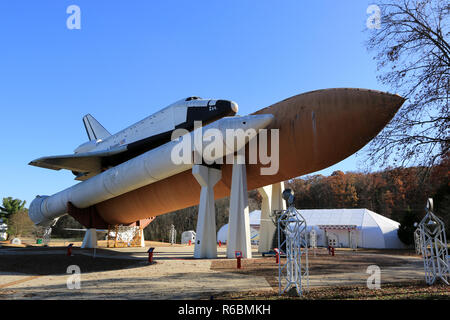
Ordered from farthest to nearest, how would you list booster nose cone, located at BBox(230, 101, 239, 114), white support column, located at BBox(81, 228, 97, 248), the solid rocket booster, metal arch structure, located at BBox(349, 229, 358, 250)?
1. metal arch structure, located at BBox(349, 229, 358, 250)
2. white support column, located at BBox(81, 228, 97, 248)
3. booster nose cone, located at BBox(230, 101, 239, 114)
4. the solid rocket booster

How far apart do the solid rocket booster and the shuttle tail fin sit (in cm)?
616

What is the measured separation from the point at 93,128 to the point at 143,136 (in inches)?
403

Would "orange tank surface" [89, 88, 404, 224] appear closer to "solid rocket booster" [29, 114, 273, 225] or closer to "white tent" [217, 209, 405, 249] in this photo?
"solid rocket booster" [29, 114, 273, 225]

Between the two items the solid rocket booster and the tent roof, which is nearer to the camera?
the solid rocket booster

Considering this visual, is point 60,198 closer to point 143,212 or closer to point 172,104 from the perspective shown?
point 143,212

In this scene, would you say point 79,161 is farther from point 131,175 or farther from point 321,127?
point 321,127

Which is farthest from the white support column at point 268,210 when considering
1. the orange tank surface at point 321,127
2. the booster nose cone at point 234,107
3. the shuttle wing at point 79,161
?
the shuttle wing at point 79,161

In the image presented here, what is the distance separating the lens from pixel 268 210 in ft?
60.3

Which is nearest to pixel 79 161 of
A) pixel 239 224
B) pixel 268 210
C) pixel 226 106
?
pixel 226 106

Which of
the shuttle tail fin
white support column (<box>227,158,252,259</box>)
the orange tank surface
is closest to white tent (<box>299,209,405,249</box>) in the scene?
the orange tank surface

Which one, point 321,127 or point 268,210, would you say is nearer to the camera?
point 321,127

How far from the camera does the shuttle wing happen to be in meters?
18.5

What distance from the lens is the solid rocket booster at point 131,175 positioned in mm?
13508

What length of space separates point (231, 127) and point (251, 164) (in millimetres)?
2428
